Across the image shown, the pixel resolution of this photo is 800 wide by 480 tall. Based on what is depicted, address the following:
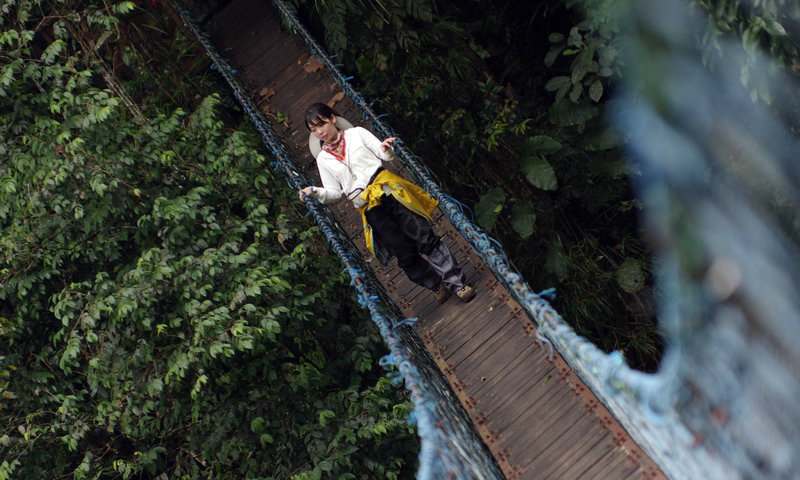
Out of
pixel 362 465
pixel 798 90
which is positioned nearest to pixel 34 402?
pixel 362 465

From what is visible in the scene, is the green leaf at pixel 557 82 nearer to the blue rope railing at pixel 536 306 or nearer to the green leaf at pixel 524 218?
the green leaf at pixel 524 218

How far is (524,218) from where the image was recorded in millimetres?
5066

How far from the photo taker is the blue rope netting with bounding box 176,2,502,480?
7.88 ft

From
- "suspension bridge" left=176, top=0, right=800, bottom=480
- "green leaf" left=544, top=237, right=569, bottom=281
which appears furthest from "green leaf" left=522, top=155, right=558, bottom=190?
"suspension bridge" left=176, top=0, right=800, bottom=480

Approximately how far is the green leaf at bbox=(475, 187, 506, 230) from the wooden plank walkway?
2.42 feet

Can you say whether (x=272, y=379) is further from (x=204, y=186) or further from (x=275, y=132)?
(x=275, y=132)

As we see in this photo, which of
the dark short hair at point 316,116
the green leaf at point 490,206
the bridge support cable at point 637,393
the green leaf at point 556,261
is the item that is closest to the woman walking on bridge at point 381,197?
the dark short hair at point 316,116

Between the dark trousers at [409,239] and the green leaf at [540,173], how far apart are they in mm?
1455

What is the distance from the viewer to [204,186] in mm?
5012

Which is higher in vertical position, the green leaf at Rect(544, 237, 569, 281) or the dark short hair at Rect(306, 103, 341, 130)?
the dark short hair at Rect(306, 103, 341, 130)

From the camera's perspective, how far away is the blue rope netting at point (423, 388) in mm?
2400

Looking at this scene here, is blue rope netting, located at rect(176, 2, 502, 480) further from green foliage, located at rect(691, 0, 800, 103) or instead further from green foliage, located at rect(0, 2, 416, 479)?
green foliage, located at rect(691, 0, 800, 103)

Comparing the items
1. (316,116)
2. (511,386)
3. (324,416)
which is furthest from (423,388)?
(324,416)

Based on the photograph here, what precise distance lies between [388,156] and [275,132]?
2191mm
